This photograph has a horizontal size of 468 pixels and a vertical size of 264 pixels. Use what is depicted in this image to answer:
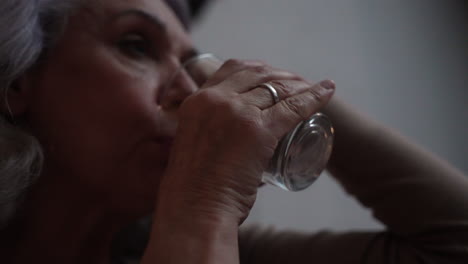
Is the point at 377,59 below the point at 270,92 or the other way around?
Answer: below

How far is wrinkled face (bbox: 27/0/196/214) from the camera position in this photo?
56 centimetres

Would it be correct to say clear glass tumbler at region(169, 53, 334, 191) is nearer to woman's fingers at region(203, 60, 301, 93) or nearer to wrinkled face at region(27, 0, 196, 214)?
woman's fingers at region(203, 60, 301, 93)

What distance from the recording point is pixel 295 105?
17.3 inches

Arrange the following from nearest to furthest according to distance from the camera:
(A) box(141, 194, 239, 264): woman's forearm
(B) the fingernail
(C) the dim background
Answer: (A) box(141, 194, 239, 264): woman's forearm, (B) the fingernail, (C) the dim background

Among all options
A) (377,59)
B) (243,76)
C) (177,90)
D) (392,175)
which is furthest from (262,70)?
(377,59)

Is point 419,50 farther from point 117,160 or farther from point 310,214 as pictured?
point 117,160

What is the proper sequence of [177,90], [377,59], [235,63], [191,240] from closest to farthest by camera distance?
[191,240] < [235,63] < [177,90] < [377,59]

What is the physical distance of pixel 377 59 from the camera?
1359 millimetres

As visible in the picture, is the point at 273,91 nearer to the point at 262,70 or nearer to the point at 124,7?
the point at 262,70

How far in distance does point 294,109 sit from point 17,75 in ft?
1.24

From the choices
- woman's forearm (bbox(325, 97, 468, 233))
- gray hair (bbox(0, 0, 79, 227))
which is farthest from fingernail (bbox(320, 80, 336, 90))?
gray hair (bbox(0, 0, 79, 227))

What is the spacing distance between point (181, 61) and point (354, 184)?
346mm

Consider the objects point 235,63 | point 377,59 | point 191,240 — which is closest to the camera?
point 191,240

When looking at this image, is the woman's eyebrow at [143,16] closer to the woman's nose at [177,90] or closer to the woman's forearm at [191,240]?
the woman's nose at [177,90]
